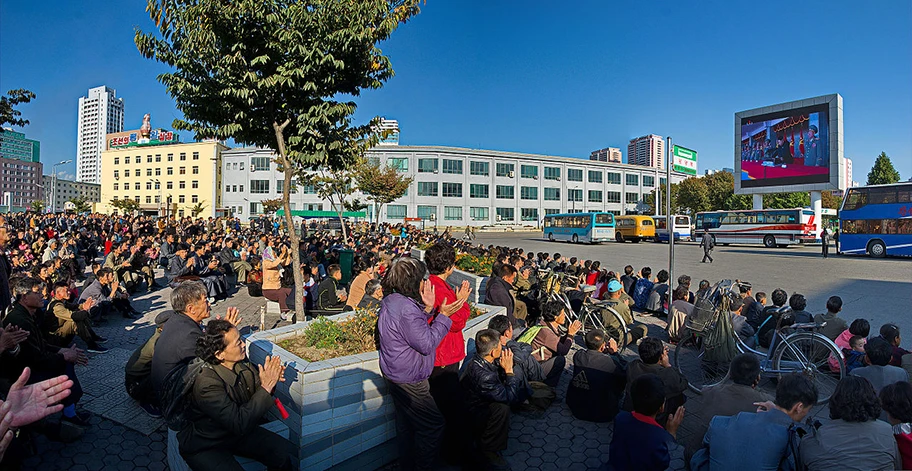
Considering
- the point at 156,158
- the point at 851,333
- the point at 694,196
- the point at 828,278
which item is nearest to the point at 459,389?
the point at 851,333

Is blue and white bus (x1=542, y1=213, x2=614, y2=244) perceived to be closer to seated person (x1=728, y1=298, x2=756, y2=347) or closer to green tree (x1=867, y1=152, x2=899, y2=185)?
seated person (x1=728, y1=298, x2=756, y2=347)

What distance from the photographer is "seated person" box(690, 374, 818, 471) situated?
2949mm

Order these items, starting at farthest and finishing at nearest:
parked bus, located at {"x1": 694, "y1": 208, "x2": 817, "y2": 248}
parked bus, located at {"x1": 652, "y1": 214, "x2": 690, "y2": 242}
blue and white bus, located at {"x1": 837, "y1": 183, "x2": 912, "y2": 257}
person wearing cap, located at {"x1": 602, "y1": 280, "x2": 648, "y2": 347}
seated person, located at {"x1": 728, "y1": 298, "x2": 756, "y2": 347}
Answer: parked bus, located at {"x1": 652, "y1": 214, "x2": 690, "y2": 242} < parked bus, located at {"x1": 694, "y1": 208, "x2": 817, "y2": 248} < blue and white bus, located at {"x1": 837, "y1": 183, "x2": 912, "y2": 257} < person wearing cap, located at {"x1": 602, "y1": 280, "x2": 648, "y2": 347} < seated person, located at {"x1": 728, "y1": 298, "x2": 756, "y2": 347}

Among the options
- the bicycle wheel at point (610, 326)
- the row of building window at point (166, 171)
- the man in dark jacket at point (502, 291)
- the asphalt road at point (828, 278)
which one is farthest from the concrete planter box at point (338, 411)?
the row of building window at point (166, 171)

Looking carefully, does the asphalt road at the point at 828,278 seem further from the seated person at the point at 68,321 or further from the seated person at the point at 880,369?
the seated person at the point at 68,321

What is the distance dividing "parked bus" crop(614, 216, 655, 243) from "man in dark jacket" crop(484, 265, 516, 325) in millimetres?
33859

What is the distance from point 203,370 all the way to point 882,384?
18.3 ft

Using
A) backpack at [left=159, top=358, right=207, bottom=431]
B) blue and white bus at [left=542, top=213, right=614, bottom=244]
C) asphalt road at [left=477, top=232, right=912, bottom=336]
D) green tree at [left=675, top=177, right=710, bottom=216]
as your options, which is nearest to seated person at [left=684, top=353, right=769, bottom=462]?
backpack at [left=159, top=358, right=207, bottom=431]

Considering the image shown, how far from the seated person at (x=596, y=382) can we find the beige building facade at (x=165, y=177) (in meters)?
72.5

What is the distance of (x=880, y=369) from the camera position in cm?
430

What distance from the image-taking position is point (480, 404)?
405 centimetres

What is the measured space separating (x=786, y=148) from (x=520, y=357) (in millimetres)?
42696

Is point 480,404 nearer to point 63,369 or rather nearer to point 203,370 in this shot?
point 203,370

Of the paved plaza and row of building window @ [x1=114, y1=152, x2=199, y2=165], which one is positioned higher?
row of building window @ [x1=114, y1=152, x2=199, y2=165]
